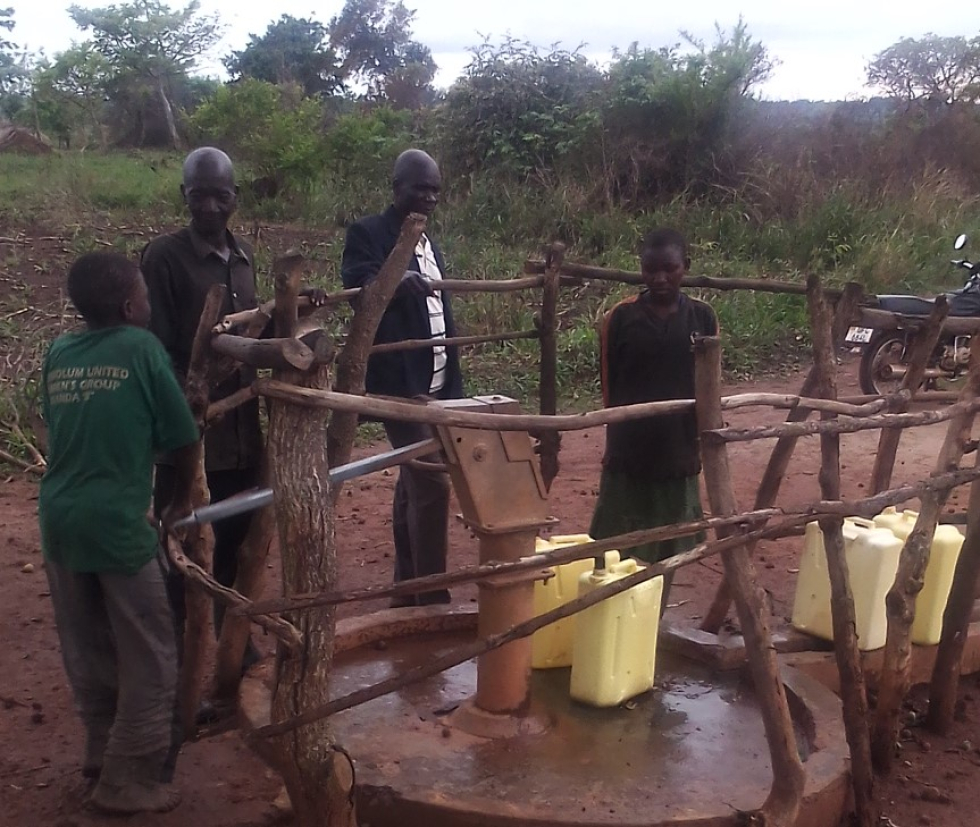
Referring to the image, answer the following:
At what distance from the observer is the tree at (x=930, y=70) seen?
16.0 meters

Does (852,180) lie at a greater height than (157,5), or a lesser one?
lesser

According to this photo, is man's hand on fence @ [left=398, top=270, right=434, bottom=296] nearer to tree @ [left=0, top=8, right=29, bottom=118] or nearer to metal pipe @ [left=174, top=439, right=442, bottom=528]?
metal pipe @ [left=174, top=439, right=442, bottom=528]

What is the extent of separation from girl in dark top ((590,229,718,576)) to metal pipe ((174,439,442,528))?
106 cm

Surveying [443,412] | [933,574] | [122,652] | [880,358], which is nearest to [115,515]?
[122,652]

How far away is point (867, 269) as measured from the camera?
10.7 meters

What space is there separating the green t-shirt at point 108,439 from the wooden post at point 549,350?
5.82 feet

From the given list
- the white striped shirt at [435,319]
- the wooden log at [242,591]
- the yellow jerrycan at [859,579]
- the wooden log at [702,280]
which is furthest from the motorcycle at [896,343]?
the wooden log at [242,591]

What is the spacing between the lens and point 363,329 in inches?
96.7

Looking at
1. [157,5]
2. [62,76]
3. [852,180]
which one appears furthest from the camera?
[157,5]

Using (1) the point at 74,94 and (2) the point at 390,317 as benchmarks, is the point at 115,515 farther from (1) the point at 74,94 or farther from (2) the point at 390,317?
(1) the point at 74,94

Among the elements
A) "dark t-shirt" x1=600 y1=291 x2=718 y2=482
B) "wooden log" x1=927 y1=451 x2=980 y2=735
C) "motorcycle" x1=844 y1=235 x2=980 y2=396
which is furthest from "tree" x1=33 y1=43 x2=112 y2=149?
"wooden log" x1=927 y1=451 x2=980 y2=735

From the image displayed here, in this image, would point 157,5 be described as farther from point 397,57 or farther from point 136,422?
point 136,422

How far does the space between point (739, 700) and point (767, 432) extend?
1044 millimetres

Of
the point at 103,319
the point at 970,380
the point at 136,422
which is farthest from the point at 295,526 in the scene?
the point at 970,380
